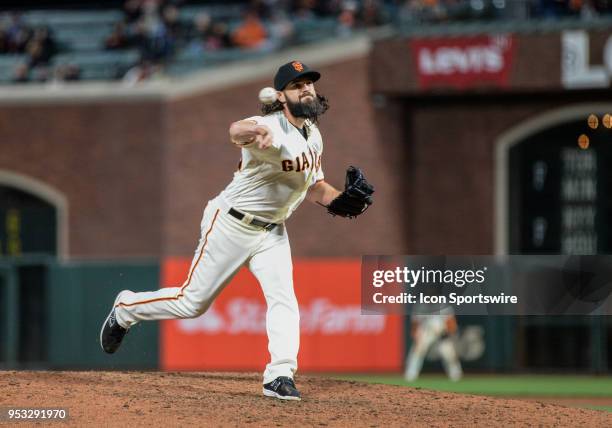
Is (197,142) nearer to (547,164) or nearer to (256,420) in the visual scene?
(547,164)

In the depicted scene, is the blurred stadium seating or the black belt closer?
the black belt

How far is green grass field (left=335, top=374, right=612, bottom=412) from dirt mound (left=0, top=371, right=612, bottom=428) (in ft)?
19.7

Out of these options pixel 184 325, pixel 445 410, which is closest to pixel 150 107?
pixel 184 325

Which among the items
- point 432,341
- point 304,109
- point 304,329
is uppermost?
point 304,109

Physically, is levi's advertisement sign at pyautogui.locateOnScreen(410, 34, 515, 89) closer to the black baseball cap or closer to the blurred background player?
the blurred background player

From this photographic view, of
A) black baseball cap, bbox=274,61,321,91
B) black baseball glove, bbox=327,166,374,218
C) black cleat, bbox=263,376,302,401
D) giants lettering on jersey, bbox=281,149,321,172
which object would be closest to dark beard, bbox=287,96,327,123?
black baseball cap, bbox=274,61,321,91

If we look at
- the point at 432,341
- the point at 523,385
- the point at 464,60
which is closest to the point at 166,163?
the point at 464,60

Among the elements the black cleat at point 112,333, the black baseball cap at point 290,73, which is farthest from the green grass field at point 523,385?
the black baseball cap at point 290,73

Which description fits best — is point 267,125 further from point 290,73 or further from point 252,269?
point 252,269

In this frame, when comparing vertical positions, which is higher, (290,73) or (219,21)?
(219,21)

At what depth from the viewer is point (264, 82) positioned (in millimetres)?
20500

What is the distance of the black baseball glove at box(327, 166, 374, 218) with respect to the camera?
7859 millimetres

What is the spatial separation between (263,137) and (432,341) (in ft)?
38.9

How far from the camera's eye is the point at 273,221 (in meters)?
7.88
